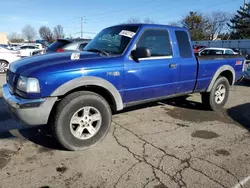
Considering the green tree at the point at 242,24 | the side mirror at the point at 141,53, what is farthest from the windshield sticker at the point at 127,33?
the green tree at the point at 242,24

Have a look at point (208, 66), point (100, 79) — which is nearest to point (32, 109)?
point (100, 79)

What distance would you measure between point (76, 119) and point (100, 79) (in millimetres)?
689

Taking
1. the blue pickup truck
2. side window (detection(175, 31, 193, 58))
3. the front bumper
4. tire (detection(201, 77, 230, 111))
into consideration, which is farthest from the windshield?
tire (detection(201, 77, 230, 111))

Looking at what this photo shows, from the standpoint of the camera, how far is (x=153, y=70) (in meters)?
4.14

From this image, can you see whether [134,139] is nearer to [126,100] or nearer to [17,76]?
[126,100]

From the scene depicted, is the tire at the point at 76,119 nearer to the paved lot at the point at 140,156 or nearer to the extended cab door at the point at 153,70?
the paved lot at the point at 140,156

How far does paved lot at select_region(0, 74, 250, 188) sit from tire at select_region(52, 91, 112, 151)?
146 mm

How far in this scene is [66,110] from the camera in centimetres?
327

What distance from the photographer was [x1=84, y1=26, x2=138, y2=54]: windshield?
13.2ft

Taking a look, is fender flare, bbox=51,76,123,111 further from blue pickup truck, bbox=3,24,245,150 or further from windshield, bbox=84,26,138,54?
windshield, bbox=84,26,138,54

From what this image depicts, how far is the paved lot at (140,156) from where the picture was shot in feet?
9.25

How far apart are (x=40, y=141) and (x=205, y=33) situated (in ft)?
213

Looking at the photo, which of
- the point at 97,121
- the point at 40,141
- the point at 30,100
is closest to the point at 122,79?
the point at 97,121

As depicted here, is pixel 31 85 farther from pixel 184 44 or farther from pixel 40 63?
pixel 184 44
